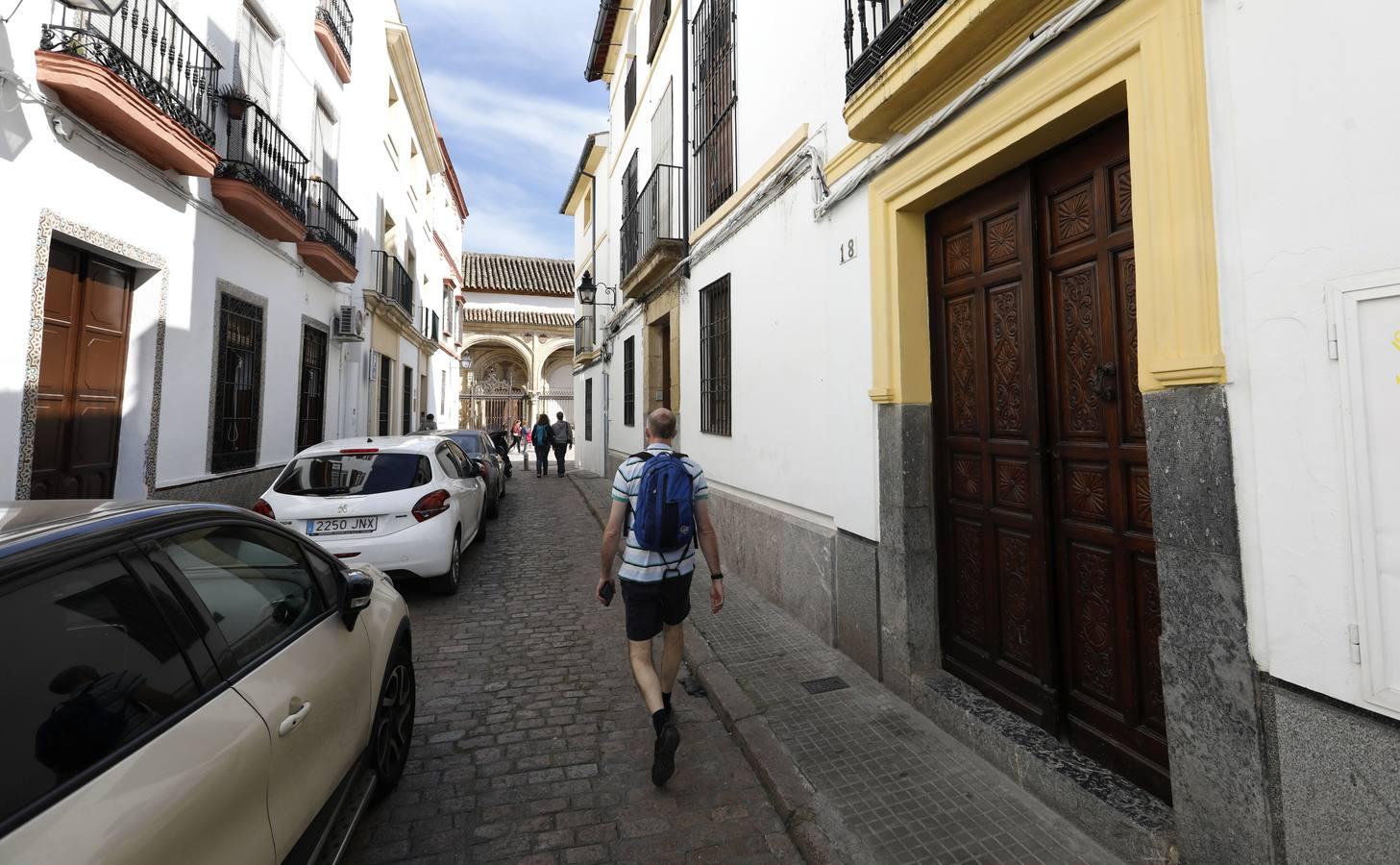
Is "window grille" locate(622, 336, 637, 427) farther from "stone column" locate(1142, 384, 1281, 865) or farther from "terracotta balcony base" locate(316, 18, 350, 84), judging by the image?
"stone column" locate(1142, 384, 1281, 865)

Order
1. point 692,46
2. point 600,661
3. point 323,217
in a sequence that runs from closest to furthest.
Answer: point 600,661 → point 692,46 → point 323,217

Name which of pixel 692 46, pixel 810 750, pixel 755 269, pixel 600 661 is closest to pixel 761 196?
pixel 755 269

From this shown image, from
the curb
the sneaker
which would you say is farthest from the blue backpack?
the curb

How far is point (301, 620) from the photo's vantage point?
226 cm

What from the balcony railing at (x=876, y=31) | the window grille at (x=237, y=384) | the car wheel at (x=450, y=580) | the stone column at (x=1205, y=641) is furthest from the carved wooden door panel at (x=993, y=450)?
the window grille at (x=237, y=384)

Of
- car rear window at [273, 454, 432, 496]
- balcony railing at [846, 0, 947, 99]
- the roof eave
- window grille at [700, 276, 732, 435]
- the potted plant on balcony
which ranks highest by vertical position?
the roof eave

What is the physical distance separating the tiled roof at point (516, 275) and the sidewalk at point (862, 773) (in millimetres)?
28810

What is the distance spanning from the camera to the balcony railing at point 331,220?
9.87 metres

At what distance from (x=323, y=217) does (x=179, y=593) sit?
1085 centimetres

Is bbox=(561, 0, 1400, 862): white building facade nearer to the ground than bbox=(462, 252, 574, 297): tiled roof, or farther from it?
nearer to the ground

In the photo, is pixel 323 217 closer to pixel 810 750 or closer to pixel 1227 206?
pixel 810 750

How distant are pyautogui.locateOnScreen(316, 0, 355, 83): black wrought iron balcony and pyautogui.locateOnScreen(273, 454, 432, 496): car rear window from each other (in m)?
8.42

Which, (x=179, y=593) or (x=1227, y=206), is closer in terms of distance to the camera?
(x=179, y=593)

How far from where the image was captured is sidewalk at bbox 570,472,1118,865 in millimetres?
2465
